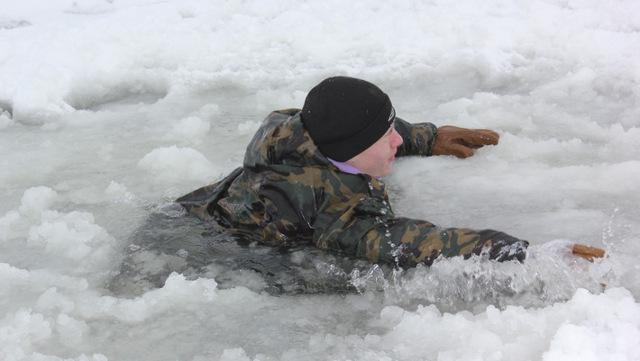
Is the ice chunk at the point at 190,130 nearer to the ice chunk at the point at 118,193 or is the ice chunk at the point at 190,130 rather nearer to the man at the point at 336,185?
the ice chunk at the point at 118,193

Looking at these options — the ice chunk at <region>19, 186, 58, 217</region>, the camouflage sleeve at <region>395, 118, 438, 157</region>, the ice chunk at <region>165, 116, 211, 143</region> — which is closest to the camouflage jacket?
the camouflage sleeve at <region>395, 118, 438, 157</region>

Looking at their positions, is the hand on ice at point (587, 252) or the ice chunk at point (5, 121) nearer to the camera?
the hand on ice at point (587, 252)

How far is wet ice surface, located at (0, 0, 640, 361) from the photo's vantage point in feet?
8.23

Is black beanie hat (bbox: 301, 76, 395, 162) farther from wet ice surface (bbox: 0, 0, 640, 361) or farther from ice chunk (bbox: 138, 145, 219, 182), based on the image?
ice chunk (bbox: 138, 145, 219, 182)

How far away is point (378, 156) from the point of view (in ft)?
9.88

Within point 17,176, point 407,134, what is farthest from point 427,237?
point 17,176

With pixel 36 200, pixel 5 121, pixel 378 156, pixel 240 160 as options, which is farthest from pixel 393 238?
pixel 5 121

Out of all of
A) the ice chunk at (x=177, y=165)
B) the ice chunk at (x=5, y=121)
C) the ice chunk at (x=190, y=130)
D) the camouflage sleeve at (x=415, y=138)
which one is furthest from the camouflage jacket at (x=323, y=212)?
the ice chunk at (x=5, y=121)

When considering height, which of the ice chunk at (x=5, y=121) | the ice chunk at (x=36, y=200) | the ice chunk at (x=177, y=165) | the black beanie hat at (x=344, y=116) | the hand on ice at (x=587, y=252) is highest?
the black beanie hat at (x=344, y=116)

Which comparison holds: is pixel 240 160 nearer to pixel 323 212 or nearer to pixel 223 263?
pixel 223 263

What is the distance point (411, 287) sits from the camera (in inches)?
108

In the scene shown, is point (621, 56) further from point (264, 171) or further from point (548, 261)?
point (264, 171)

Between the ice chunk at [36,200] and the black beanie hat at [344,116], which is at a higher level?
the black beanie hat at [344,116]

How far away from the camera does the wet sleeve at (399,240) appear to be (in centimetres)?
261
